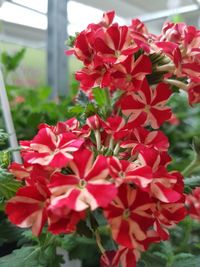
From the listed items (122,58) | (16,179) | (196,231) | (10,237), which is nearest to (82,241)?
(10,237)

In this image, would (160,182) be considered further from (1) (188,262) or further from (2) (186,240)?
(2) (186,240)

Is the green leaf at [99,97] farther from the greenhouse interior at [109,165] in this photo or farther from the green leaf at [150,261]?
the green leaf at [150,261]

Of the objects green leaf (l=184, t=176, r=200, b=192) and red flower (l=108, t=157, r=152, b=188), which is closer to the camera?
red flower (l=108, t=157, r=152, b=188)

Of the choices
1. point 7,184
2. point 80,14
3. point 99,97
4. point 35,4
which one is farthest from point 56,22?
point 7,184

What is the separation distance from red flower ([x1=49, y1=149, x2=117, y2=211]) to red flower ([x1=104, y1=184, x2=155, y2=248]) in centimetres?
3

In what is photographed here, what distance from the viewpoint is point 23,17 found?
269 centimetres

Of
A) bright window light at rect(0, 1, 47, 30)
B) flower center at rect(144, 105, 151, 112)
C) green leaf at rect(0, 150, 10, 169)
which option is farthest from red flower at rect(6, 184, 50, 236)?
bright window light at rect(0, 1, 47, 30)

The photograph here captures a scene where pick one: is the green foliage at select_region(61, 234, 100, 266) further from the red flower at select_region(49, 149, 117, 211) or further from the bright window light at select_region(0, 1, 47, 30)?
the bright window light at select_region(0, 1, 47, 30)

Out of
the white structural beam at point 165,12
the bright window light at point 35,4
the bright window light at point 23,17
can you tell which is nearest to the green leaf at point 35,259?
the bright window light at point 35,4

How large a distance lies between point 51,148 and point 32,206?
0.07 meters

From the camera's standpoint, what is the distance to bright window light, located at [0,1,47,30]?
2.46 meters

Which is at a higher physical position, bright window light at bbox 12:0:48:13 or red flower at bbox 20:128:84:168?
bright window light at bbox 12:0:48:13

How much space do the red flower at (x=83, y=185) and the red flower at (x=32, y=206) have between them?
0.03 metres

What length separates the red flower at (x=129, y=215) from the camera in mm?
413
